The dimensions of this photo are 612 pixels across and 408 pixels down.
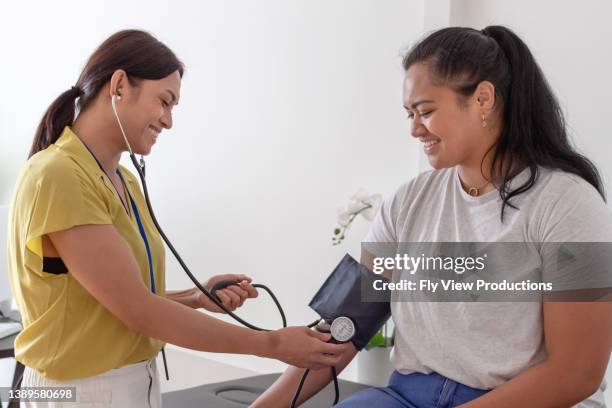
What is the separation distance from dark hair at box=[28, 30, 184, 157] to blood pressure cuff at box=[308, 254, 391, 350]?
58cm

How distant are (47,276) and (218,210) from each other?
7.80ft

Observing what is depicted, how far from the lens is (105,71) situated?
63.3 inches

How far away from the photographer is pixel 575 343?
4.43 ft

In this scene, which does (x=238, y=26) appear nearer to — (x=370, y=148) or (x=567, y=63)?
(x=370, y=148)

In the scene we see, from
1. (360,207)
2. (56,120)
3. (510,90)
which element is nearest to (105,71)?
(56,120)

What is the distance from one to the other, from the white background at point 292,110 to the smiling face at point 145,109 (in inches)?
53.4

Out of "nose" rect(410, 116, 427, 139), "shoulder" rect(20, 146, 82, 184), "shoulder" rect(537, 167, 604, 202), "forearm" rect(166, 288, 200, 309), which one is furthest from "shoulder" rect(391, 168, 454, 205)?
"shoulder" rect(20, 146, 82, 184)

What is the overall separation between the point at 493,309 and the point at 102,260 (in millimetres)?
733

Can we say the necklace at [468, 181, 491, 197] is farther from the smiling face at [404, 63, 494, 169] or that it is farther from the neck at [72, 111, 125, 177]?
the neck at [72, 111, 125, 177]

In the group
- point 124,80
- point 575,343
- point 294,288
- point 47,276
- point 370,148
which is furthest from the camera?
point 294,288

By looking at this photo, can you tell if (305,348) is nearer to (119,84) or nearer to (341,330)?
(341,330)

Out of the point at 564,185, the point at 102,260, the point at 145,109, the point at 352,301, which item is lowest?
the point at 352,301

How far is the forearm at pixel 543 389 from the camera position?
137cm

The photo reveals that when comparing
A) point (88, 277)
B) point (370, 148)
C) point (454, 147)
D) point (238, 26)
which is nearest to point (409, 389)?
point (454, 147)
